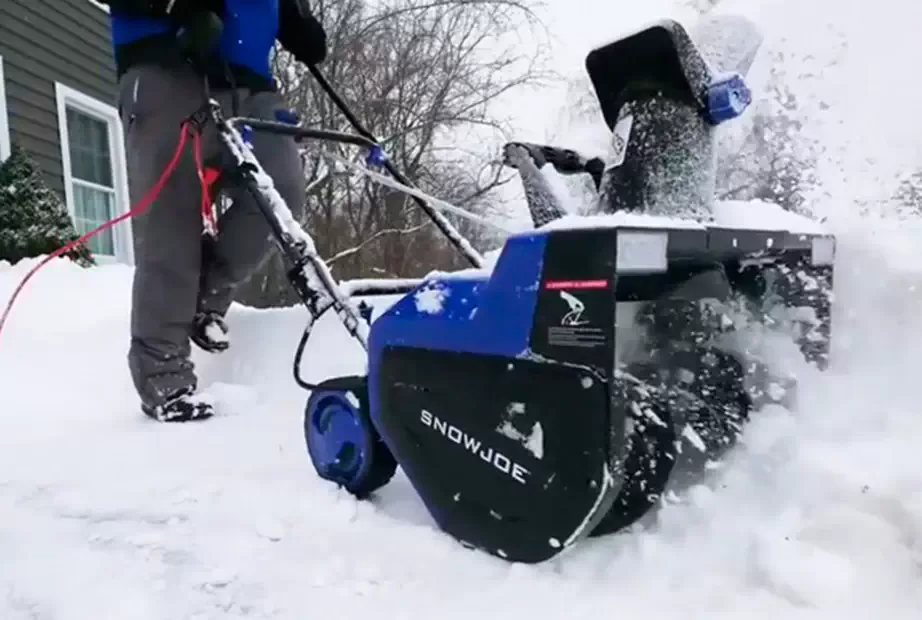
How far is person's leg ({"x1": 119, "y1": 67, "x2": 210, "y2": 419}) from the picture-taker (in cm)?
253

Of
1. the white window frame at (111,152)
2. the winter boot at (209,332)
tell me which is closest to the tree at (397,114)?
the white window frame at (111,152)

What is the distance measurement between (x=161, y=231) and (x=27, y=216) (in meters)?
4.53

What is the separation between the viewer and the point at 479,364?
146 centimetres

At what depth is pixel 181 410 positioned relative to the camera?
256 cm

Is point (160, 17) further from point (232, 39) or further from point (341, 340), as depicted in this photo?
point (341, 340)

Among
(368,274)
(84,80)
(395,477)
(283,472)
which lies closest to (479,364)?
(395,477)

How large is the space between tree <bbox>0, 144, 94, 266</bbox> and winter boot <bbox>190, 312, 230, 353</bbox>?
3.77 meters

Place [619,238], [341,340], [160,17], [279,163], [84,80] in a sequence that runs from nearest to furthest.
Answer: [619,238] < [160,17] < [279,163] < [341,340] < [84,80]

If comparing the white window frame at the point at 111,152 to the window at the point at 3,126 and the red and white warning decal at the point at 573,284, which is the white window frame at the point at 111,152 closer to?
the window at the point at 3,126

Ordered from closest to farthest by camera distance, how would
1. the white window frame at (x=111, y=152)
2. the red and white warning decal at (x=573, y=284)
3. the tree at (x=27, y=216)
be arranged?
1. the red and white warning decal at (x=573, y=284)
2. the tree at (x=27, y=216)
3. the white window frame at (x=111, y=152)

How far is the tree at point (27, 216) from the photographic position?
621cm

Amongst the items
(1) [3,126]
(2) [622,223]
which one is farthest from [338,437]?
(1) [3,126]

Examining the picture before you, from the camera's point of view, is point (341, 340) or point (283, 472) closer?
point (283, 472)

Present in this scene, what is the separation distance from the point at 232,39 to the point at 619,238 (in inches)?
76.1
